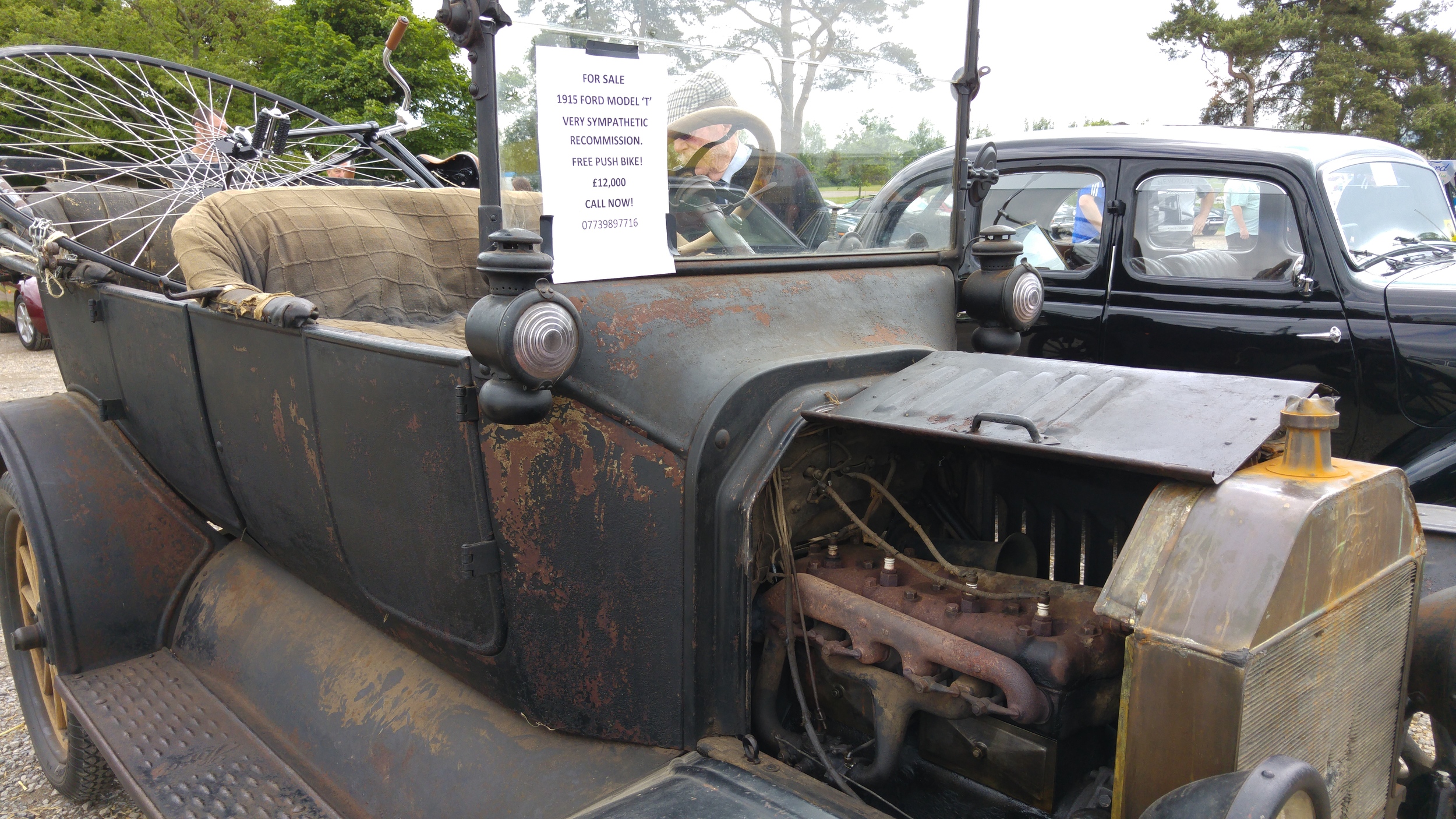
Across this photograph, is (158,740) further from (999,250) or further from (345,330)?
(999,250)

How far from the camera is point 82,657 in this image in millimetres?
2686

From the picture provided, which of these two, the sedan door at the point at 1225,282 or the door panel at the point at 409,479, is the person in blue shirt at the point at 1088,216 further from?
the door panel at the point at 409,479

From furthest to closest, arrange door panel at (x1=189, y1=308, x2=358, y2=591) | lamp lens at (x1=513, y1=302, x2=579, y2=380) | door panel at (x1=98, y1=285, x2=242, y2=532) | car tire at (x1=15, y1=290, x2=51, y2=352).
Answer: car tire at (x1=15, y1=290, x2=51, y2=352) < door panel at (x1=98, y1=285, x2=242, y2=532) < door panel at (x1=189, y1=308, x2=358, y2=591) < lamp lens at (x1=513, y1=302, x2=579, y2=380)

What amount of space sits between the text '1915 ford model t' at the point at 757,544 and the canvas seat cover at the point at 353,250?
0.25 metres

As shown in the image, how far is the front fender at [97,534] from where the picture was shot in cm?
264

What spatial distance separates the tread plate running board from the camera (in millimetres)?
2119

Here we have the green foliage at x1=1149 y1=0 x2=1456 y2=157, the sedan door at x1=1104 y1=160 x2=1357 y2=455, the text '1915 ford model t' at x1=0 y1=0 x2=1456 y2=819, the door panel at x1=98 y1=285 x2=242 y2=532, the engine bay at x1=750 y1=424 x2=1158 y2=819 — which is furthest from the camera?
the green foliage at x1=1149 y1=0 x2=1456 y2=157

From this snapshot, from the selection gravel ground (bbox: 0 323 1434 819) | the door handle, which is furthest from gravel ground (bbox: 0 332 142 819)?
the door handle

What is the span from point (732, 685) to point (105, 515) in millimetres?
2092

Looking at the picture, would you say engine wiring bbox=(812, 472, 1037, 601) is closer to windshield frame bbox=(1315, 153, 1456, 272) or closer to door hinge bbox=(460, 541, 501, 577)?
door hinge bbox=(460, 541, 501, 577)

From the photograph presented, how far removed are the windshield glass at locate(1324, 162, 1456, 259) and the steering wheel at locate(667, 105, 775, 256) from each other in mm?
3392

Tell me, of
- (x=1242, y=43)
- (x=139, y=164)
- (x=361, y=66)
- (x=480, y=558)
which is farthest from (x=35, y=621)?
(x=1242, y=43)

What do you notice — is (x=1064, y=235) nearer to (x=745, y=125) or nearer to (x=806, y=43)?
(x=806, y=43)

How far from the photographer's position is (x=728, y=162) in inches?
71.9
